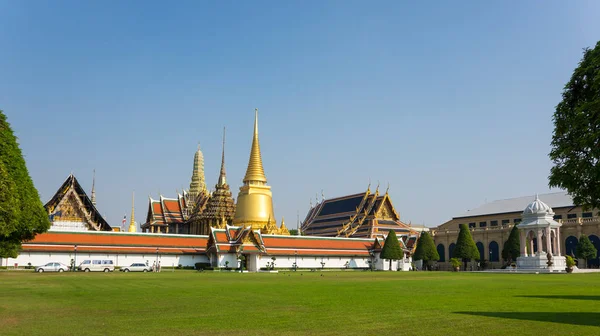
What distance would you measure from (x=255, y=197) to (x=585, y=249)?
5158 cm

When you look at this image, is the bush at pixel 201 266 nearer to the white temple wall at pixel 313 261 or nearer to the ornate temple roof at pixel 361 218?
the white temple wall at pixel 313 261

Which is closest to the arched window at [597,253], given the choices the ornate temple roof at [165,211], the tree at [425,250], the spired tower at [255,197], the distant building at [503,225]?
the distant building at [503,225]

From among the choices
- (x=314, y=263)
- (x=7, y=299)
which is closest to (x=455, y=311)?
(x=7, y=299)

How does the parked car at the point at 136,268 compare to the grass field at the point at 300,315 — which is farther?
the parked car at the point at 136,268

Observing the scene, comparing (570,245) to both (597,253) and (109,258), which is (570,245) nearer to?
(597,253)

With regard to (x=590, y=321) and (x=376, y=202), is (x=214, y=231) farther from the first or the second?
(x=590, y=321)

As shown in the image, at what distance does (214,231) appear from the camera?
70.6 metres

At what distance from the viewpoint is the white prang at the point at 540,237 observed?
63.9 meters

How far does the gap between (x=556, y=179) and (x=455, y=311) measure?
605 centimetres

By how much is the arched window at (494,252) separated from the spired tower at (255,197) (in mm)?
35428

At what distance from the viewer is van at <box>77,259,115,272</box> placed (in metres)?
56.1

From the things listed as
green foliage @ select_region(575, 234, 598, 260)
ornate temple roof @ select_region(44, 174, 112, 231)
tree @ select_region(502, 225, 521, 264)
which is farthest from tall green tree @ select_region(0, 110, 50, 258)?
green foliage @ select_region(575, 234, 598, 260)

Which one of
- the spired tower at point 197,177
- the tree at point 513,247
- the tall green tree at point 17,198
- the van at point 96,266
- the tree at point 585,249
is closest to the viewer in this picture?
the tall green tree at point 17,198

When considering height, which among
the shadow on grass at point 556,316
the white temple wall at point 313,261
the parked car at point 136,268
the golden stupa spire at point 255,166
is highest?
the golden stupa spire at point 255,166
